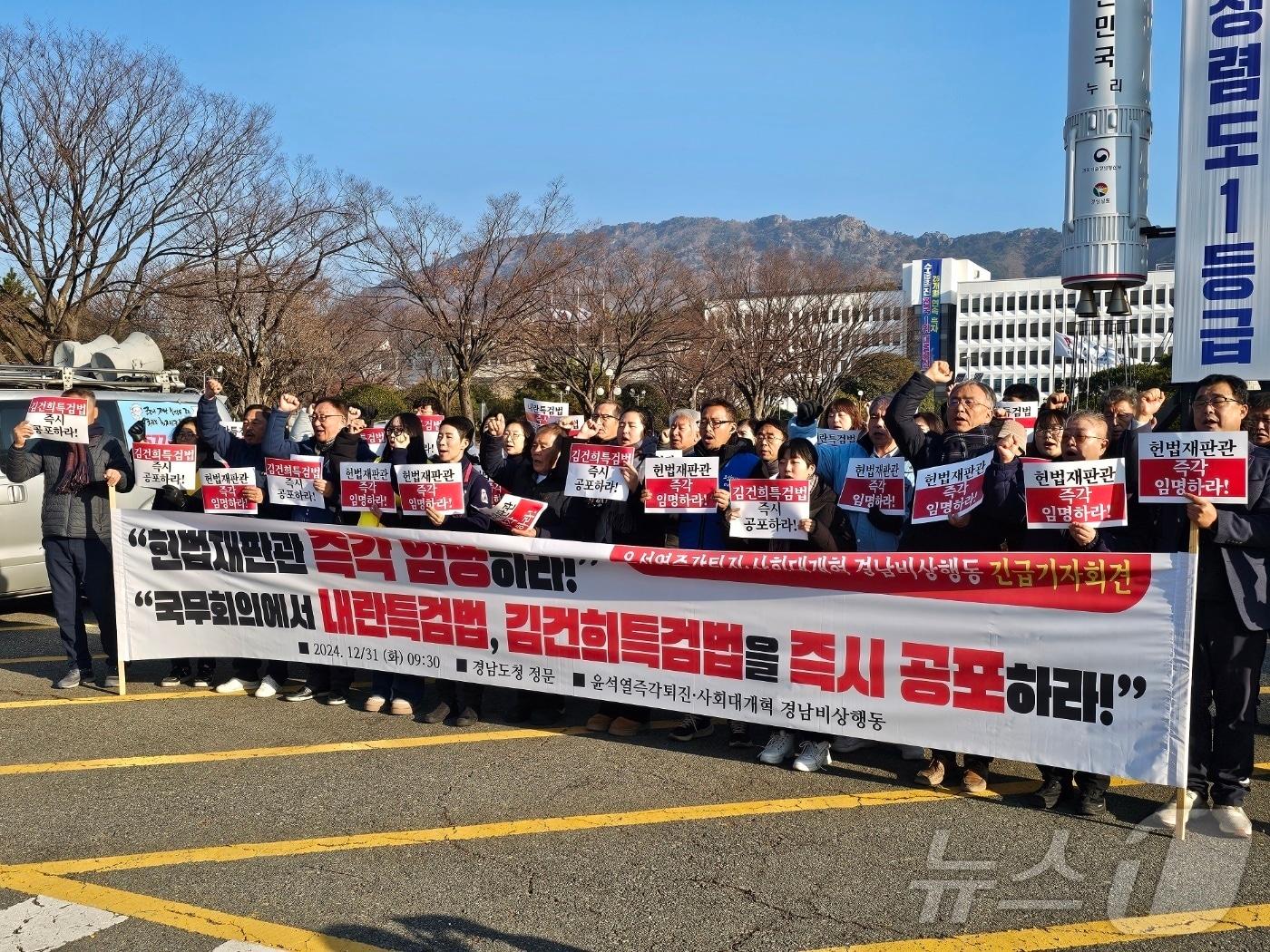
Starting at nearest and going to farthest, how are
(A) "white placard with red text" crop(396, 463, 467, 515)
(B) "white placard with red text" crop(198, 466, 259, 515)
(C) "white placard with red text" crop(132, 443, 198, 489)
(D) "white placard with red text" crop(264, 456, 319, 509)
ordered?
1. (A) "white placard with red text" crop(396, 463, 467, 515)
2. (D) "white placard with red text" crop(264, 456, 319, 509)
3. (B) "white placard with red text" crop(198, 466, 259, 515)
4. (C) "white placard with red text" crop(132, 443, 198, 489)

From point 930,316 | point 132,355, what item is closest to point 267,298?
point 132,355

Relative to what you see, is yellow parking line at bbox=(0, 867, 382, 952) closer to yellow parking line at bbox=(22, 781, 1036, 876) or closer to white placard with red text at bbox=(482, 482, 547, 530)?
yellow parking line at bbox=(22, 781, 1036, 876)

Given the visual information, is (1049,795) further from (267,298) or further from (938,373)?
(267,298)

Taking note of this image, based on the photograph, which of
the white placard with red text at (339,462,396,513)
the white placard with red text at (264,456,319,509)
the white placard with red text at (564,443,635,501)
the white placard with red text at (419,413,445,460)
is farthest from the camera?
the white placard with red text at (419,413,445,460)

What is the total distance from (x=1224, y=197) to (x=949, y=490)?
3202 mm

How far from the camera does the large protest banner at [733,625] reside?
187 inches

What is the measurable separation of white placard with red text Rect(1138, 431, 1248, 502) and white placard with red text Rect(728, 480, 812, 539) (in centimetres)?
162

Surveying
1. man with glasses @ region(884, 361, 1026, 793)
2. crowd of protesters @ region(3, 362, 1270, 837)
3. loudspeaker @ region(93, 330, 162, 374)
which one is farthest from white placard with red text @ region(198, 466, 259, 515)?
loudspeaker @ region(93, 330, 162, 374)

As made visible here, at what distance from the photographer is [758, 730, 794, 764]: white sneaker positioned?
5676 mm

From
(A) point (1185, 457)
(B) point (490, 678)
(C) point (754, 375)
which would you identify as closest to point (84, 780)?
(B) point (490, 678)

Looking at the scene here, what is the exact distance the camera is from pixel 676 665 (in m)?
5.74

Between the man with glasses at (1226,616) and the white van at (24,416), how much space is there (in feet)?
21.4

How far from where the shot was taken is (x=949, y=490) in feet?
17.6

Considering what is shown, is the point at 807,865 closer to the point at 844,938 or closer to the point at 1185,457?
the point at 844,938
